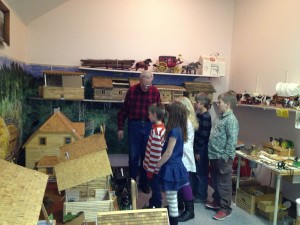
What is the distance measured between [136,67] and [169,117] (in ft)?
5.63

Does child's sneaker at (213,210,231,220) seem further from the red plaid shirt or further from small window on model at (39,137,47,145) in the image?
small window on model at (39,137,47,145)

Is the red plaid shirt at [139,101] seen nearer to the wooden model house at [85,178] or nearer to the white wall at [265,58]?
the wooden model house at [85,178]

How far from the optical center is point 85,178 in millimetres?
1964

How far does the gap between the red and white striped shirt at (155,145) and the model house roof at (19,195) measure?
141cm

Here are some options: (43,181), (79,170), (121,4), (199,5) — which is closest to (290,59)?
(199,5)

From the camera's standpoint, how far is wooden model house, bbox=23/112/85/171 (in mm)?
2830

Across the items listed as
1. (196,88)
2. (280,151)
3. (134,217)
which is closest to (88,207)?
(134,217)

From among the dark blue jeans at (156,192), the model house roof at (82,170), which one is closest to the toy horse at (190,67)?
the dark blue jeans at (156,192)

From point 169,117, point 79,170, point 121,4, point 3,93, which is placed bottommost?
point 79,170

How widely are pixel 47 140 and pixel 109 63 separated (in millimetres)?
1520

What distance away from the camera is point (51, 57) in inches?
158

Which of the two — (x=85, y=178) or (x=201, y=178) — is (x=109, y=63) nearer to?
(x=201, y=178)

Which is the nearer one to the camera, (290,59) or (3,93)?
(3,93)

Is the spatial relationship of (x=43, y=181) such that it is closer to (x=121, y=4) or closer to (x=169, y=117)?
(x=169, y=117)
